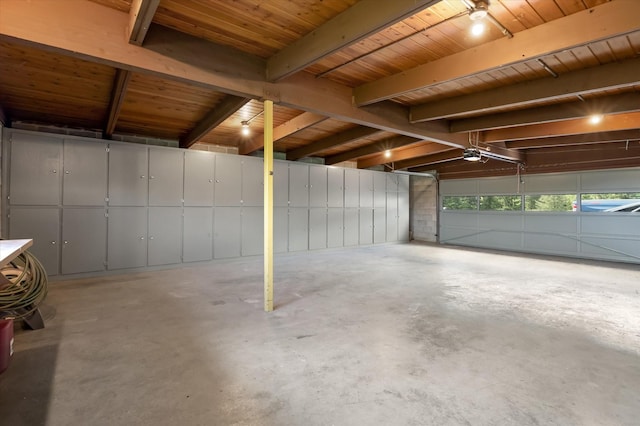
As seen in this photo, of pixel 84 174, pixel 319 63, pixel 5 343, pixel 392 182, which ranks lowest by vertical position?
pixel 5 343

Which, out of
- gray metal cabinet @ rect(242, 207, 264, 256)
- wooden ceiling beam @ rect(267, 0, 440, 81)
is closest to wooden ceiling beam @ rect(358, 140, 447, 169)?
gray metal cabinet @ rect(242, 207, 264, 256)

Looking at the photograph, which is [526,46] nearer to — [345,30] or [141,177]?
[345,30]

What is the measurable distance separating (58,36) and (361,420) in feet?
11.0

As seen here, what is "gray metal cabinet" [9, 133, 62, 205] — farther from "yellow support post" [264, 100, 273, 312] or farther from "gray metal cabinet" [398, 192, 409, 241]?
"gray metal cabinet" [398, 192, 409, 241]

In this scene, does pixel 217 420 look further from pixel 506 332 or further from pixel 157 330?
pixel 506 332

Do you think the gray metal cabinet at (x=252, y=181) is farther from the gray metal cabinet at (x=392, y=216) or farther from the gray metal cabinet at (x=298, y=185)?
the gray metal cabinet at (x=392, y=216)

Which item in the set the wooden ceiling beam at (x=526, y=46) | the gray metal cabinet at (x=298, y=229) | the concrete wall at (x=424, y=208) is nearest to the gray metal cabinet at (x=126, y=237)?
the gray metal cabinet at (x=298, y=229)

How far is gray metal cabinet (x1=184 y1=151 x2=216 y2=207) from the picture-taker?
592 cm

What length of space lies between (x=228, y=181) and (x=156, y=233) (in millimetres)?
1721

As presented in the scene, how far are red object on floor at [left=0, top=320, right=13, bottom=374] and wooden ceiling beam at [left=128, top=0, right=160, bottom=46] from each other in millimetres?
2332

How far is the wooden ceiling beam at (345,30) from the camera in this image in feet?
6.97

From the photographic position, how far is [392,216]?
384 inches

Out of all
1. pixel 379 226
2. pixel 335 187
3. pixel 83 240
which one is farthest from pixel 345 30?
pixel 379 226

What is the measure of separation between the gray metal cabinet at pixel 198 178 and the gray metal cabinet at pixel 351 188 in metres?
3.78
